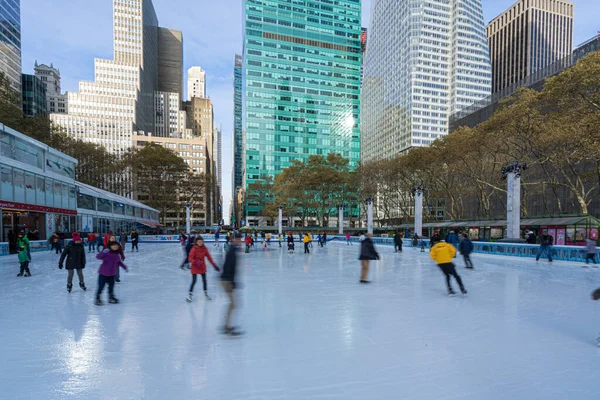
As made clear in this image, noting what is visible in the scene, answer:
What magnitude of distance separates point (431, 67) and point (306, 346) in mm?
120780

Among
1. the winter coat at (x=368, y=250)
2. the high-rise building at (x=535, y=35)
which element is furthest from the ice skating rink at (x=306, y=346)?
the high-rise building at (x=535, y=35)

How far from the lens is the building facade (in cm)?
7812

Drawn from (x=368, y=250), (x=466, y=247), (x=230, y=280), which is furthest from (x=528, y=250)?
(x=230, y=280)

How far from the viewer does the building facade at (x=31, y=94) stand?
78.1 m

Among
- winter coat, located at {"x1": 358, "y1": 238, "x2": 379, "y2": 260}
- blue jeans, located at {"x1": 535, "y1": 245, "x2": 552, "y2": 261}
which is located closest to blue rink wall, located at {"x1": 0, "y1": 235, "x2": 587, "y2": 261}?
blue jeans, located at {"x1": 535, "y1": 245, "x2": 552, "y2": 261}

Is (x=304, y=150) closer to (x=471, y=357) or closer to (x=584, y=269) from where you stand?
(x=584, y=269)

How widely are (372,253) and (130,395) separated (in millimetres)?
6557

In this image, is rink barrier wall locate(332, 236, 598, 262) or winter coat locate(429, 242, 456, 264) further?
rink barrier wall locate(332, 236, 598, 262)

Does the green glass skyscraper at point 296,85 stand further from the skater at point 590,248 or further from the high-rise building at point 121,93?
the skater at point 590,248

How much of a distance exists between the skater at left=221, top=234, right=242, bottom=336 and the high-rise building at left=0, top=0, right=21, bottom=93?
83.0 metres

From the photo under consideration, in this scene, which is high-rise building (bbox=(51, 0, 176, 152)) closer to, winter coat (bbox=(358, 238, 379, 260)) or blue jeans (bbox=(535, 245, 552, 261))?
winter coat (bbox=(358, 238, 379, 260))

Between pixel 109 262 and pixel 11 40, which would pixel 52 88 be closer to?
pixel 11 40

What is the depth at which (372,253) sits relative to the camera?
335 inches

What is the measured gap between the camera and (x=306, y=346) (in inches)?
171
